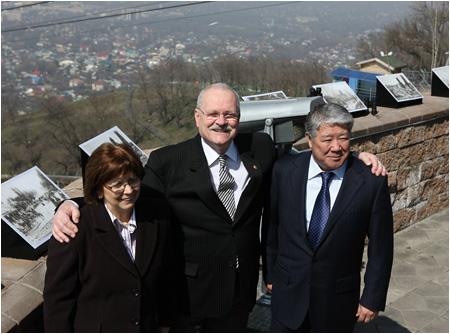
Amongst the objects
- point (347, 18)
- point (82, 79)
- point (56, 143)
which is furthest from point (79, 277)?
point (347, 18)

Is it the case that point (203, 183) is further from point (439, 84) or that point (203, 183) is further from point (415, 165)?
point (439, 84)

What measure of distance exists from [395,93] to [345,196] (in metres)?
3.81

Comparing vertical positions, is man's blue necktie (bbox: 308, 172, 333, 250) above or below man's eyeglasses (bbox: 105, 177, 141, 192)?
below

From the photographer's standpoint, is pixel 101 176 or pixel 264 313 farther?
pixel 264 313

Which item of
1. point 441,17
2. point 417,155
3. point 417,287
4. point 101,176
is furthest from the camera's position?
point 441,17

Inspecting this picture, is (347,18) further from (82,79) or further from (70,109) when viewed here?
(70,109)

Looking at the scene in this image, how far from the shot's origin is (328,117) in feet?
7.48

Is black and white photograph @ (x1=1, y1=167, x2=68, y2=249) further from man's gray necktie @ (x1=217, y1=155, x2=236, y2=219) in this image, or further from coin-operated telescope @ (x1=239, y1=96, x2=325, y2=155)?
coin-operated telescope @ (x1=239, y1=96, x2=325, y2=155)

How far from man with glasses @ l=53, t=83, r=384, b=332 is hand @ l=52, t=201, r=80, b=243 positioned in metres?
0.43

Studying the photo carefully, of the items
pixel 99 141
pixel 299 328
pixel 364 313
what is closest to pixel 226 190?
pixel 299 328

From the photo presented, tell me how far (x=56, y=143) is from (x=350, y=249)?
2024 inches

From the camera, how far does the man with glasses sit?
92.0 inches

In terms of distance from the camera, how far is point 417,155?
222 inches

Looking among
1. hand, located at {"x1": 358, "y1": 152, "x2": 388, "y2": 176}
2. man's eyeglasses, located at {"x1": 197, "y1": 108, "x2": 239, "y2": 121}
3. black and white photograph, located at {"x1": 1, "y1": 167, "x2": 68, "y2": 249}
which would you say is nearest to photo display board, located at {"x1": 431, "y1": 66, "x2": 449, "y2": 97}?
hand, located at {"x1": 358, "y1": 152, "x2": 388, "y2": 176}
